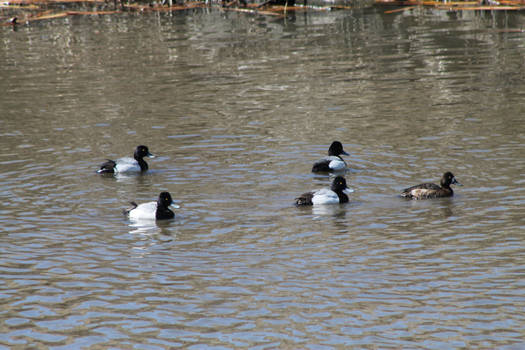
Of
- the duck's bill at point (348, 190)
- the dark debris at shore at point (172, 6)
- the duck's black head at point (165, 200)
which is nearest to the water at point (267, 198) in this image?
the duck's bill at point (348, 190)

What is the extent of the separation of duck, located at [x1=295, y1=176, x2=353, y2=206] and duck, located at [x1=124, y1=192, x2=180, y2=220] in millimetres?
2081

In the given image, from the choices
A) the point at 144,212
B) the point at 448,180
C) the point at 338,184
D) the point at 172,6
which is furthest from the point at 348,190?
the point at 172,6

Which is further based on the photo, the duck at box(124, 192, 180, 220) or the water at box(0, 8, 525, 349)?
the duck at box(124, 192, 180, 220)

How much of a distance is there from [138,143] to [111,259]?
724 cm

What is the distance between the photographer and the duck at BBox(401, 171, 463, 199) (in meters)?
13.1

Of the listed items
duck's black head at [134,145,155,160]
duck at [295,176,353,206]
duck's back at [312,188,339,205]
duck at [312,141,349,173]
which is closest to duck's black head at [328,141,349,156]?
duck at [312,141,349,173]

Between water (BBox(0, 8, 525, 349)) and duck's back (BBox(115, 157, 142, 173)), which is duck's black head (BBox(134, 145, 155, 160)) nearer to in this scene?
duck's back (BBox(115, 157, 142, 173))

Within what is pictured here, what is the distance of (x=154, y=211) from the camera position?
1270 cm

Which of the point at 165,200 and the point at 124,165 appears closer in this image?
the point at 165,200

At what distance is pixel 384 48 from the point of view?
27547 mm

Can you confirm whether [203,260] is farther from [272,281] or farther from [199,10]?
[199,10]

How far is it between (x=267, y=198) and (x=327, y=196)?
1035 mm

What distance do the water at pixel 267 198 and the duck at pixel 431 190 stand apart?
199 millimetres

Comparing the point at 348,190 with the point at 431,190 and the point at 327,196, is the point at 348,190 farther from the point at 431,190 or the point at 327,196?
the point at 431,190
